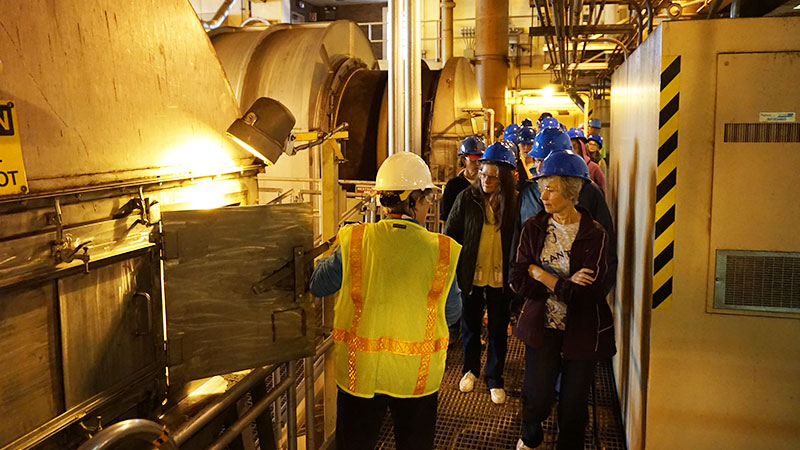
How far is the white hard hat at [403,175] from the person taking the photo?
9.19 ft

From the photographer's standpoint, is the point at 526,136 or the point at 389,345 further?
the point at 526,136

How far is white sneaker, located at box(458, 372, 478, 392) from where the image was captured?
14.8 ft

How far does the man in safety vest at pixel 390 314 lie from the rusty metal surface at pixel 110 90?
0.99 meters

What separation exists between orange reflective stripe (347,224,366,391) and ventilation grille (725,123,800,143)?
1.82m

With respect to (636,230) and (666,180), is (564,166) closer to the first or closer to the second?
(666,180)

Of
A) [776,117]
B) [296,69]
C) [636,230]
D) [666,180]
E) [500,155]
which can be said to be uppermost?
[296,69]

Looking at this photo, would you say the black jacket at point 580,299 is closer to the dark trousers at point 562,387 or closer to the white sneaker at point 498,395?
the dark trousers at point 562,387

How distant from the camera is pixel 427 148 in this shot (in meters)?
7.99

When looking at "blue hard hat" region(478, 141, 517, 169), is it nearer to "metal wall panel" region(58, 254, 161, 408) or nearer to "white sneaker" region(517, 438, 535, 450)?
"white sneaker" region(517, 438, 535, 450)

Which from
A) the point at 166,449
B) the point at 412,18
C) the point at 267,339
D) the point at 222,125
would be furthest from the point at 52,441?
the point at 412,18

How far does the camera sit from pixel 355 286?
259cm

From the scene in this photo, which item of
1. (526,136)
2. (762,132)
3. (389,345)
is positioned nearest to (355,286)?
(389,345)

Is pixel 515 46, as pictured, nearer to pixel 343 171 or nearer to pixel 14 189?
pixel 343 171

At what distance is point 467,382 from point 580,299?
5.27 ft
